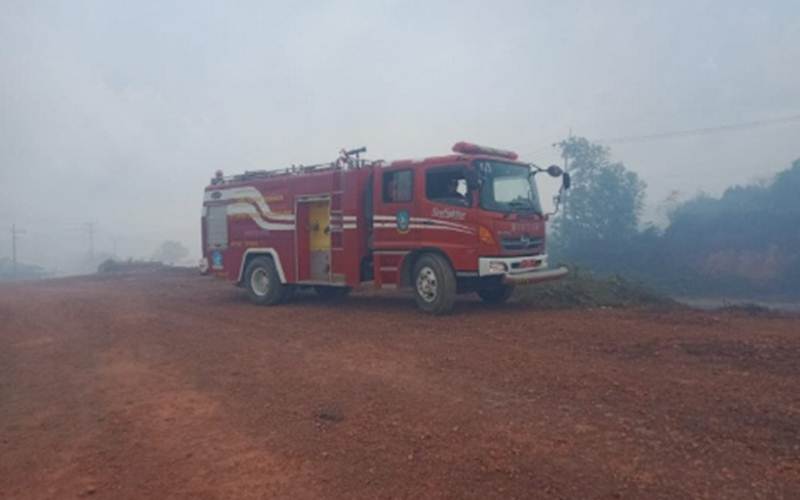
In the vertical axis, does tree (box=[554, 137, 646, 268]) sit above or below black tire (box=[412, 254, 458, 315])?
above

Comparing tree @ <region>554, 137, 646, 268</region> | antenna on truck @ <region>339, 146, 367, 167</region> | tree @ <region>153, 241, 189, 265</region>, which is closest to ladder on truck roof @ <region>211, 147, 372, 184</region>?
antenna on truck @ <region>339, 146, 367, 167</region>

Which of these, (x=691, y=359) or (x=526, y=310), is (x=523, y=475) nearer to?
(x=691, y=359)

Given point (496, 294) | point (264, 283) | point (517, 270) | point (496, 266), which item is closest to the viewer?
point (496, 266)

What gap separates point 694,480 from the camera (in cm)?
362

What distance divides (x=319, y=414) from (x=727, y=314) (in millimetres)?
8005

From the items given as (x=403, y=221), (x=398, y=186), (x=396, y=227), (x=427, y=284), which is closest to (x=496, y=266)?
(x=427, y=284)

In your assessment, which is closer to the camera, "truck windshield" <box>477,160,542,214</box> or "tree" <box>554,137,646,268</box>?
"truck windshield" <box>477,160,542,214</box>

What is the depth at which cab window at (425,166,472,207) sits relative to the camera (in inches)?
404

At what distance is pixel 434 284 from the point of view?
1046cm

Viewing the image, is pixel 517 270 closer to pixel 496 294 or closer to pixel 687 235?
pixel 496 294

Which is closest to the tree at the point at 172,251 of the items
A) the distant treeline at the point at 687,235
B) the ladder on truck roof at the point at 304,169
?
the distant treeline at the point at 687,235

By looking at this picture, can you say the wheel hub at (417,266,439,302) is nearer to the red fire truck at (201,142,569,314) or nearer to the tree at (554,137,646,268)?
the red fire truck at (201,142,569,314)

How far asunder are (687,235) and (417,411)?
111 feet

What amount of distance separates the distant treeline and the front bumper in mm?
16720
